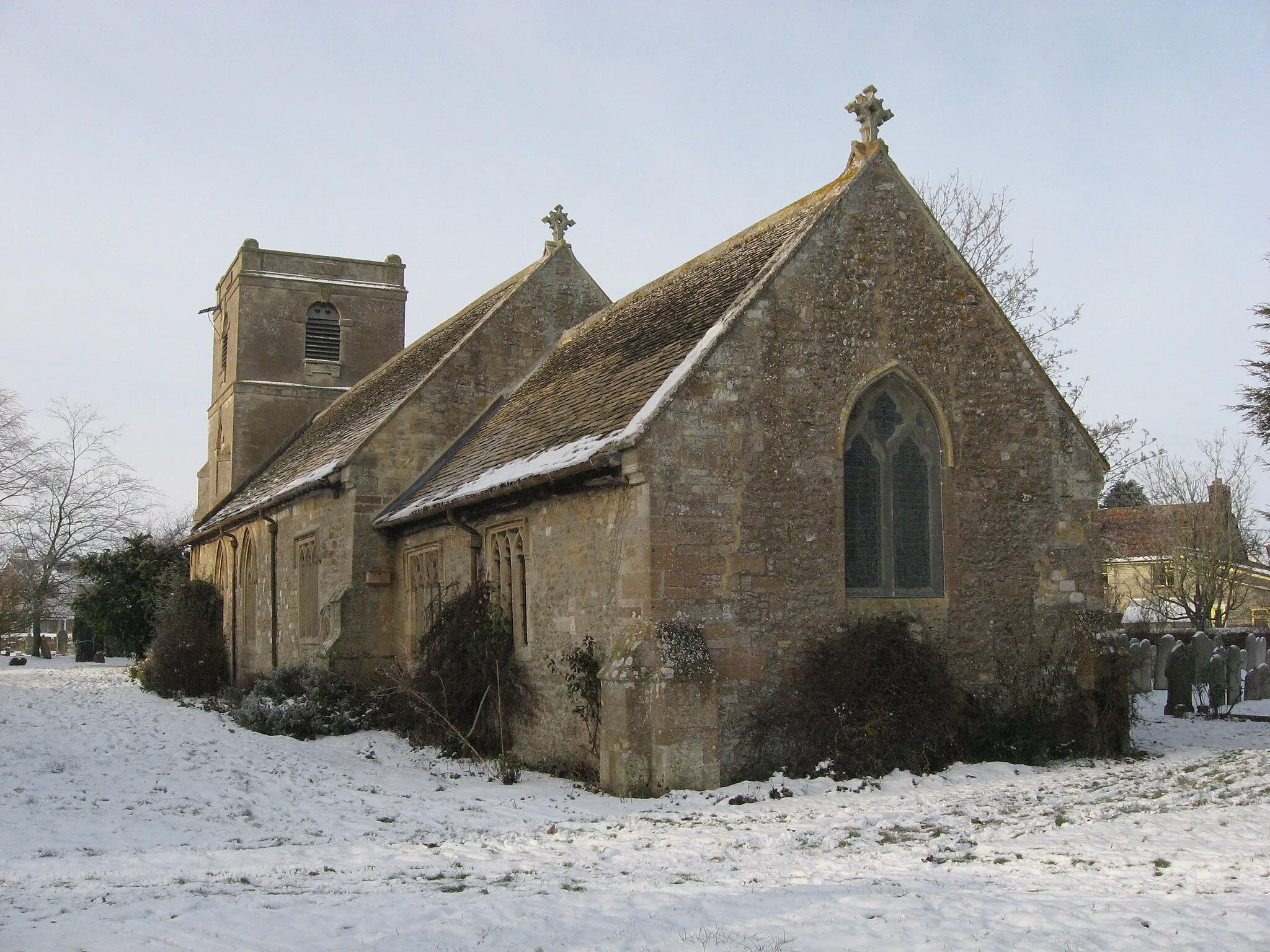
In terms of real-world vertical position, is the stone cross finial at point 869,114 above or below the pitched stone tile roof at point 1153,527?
above

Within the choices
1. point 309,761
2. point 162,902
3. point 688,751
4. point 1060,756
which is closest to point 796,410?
point 688,751

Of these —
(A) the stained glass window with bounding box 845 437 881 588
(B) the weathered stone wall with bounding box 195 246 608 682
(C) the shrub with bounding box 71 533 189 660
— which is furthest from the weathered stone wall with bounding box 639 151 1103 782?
(C) the shrub with bounding box 71 533 189 660

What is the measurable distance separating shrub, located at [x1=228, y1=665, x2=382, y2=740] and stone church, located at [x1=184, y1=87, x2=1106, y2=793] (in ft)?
1.74

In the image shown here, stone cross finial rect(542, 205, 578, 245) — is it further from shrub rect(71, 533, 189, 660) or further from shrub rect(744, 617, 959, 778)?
shrub rect(71, 533, 189, 660)

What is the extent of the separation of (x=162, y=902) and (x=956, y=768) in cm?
760

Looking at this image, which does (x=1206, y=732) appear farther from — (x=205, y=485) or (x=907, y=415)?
(x=205, y=485)

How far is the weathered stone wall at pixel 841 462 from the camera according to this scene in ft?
36.9

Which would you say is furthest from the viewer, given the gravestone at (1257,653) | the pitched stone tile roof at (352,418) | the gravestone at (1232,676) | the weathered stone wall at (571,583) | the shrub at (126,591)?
the shrub at (126,591)

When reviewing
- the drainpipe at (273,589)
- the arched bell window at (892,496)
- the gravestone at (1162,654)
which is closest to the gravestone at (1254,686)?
the gravestone at (1162,654)

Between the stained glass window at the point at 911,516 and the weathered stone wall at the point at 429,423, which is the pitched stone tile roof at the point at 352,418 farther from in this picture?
the stained glass window at the point at 911,516

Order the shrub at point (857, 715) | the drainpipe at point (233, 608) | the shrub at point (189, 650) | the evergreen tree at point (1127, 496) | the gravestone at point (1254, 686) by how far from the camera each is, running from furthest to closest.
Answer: the evergreen tree at point (1127, 496)
the drainpipe at point (233, 608)
the shrub at point (189, 650)
the gravestone at point (1254, 686)
the shrub at point (857, 715)

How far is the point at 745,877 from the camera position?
724 centimetres

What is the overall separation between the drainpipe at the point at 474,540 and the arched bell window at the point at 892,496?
15.6 ft

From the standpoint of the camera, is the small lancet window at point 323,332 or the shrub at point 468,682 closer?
the shrub at point 468,682
